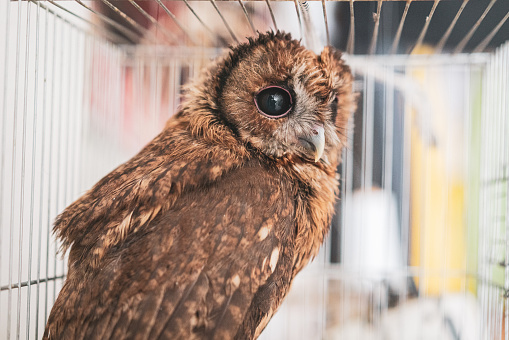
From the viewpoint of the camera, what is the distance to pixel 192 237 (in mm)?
750

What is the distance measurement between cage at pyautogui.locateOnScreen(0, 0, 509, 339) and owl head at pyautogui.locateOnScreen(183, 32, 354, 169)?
0.58 feet

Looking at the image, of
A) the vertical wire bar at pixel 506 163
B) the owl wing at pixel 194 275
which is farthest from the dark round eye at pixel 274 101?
the vertical wire bar at pixel 506 163

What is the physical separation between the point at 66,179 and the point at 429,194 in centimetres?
109

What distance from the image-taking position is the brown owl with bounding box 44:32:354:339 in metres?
0.72

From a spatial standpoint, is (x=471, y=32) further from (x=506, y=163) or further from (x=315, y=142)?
(x=315, y=142)

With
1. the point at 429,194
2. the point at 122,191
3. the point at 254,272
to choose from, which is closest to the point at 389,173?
the point at 429,194

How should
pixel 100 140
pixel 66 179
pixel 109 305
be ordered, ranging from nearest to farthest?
pixel 109 305, pixel 66 179, pixel 100 140

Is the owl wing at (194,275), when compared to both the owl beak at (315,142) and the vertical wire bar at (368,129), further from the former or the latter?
the vertical wire bar at (368,129)

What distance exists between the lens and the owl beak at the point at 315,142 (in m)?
0.91

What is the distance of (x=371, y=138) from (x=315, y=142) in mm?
489

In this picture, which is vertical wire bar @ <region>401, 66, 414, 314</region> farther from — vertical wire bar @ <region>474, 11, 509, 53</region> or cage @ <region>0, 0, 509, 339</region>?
vertical wire bar @ <region>474, 11, 509, 53</region>

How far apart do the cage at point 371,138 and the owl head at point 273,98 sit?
0.58ft

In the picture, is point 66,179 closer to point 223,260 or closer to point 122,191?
point 122,191

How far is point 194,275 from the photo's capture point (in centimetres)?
72
